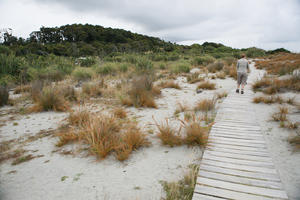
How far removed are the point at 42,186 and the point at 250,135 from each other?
4.04m

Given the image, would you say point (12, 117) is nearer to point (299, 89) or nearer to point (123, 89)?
point (123, 89)

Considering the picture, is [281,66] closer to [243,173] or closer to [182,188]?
[243,173]

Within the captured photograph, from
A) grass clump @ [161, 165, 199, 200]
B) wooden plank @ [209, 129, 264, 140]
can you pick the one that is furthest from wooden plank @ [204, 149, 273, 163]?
wooden plank @ [209, 129, 264, 140]

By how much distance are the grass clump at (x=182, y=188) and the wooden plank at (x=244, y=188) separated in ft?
0.41

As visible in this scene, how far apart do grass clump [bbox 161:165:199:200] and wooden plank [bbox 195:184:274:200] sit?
107 millimetres

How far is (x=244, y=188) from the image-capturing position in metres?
2.36

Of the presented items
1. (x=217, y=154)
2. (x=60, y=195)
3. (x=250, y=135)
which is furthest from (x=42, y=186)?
(x=250, y=135)

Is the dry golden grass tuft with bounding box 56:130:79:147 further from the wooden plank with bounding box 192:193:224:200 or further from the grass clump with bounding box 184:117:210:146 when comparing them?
the wooden plank with bounding box 192:193:224:200

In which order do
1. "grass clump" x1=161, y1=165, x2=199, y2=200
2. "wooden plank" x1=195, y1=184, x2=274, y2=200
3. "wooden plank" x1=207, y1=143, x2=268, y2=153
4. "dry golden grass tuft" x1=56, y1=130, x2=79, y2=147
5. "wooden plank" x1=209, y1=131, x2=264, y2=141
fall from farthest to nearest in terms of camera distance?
"dry golden grass tuft" x1=56, y1=130, x2=79, y2=147
"wooden plank" x1=209, y1=131, x2=264, y2=141
"wooden plank" x1=207, y1=143, x2=268, y2=153
"grass clump" x1=161, y1=165, x2=199, y2=200
"wooden plank" x1=195, y1=184, x2=274, y2=200

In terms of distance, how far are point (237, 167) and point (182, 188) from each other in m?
0.97

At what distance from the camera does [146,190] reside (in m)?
2.58

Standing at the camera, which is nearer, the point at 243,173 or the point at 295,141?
the point at 243,173

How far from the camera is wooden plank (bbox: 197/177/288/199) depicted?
2.25 metres

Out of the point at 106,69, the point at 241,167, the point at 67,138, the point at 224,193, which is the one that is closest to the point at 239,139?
the point at 241,167
